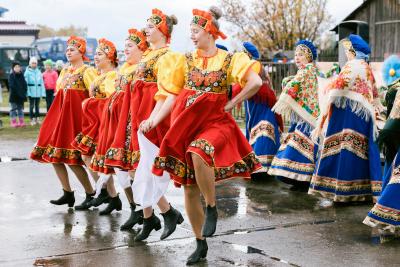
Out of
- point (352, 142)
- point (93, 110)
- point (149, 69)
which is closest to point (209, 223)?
point (149, 69)

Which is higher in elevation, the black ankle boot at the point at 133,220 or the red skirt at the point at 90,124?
the red skirt at the point at 90,124

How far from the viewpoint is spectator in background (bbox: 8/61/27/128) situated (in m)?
18.9

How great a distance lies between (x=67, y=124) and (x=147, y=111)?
1625mm

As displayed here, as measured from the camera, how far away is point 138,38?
23.9ft

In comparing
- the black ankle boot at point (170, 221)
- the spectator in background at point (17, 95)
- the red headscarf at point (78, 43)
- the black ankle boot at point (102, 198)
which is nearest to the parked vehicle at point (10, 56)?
the spectator in background at point (17, 95)

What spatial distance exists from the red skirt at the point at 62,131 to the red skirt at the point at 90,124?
0.54 feet

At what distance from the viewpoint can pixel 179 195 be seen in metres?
9.06

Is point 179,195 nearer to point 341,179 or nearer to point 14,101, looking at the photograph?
point 341,179

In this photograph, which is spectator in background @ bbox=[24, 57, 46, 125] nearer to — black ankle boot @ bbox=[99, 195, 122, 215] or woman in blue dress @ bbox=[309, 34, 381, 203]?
black ankle boot @ bbox=[99, 195, 122, 215]

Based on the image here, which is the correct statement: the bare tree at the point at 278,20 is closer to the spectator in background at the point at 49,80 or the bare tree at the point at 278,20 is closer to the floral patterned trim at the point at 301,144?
the spectator in background at the point at 49,80

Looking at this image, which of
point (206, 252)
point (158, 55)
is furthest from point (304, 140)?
point (206, 252)

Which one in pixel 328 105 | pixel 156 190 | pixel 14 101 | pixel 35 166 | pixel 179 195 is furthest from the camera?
pixel 14 101

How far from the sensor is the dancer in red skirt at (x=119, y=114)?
712 centimetres

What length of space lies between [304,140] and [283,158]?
336 mm
